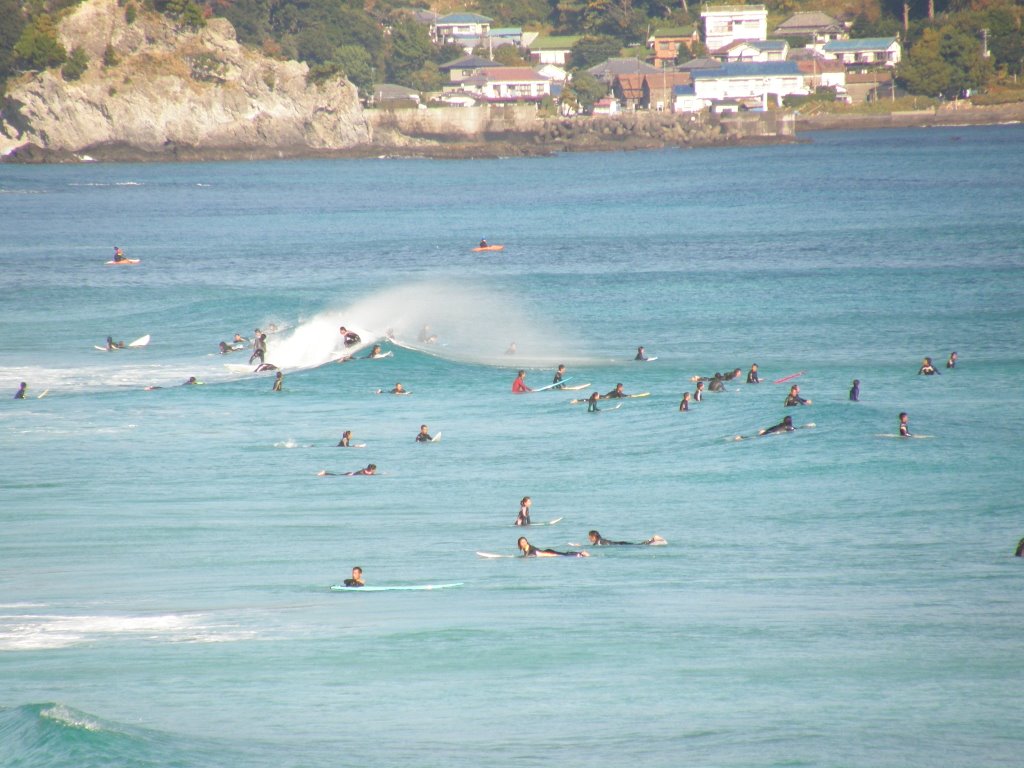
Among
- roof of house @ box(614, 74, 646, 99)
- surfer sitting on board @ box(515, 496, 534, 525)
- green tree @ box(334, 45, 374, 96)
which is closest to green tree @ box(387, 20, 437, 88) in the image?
green tree @ box(334, 45, 374, 96)

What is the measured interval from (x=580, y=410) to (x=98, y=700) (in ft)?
70.4

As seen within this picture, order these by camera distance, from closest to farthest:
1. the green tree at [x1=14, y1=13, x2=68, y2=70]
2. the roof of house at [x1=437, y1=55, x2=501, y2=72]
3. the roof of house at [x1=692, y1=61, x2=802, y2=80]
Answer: the green tree at [x1=14, y1=13, x2=68, y2=70] → the roof of house at [x1=692, y1=61, x2=802, y2=80] → the roof of house at [x1=437, y1=55, x2=501, y2=72]

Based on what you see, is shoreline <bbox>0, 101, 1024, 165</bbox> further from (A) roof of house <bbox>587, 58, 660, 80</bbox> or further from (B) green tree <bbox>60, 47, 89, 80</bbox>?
(A) roof of house <bbox>587, 58, 660, 80</bbox>

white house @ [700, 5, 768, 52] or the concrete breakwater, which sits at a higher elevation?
white house @ [700, 5, 768, 52]

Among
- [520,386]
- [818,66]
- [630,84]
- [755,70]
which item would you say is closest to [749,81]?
[755,70]

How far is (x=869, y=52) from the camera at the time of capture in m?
188

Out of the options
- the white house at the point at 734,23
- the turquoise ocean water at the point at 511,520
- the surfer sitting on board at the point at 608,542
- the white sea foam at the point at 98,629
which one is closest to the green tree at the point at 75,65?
the turquoise ocean water at the point at 511,520

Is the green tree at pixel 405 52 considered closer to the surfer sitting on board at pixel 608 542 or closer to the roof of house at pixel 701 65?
the roof of house at pixel 701 65

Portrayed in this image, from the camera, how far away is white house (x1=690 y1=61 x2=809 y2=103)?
18362cm

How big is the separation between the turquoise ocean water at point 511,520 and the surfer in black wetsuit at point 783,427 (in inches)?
11.6

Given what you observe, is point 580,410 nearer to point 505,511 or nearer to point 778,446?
point 778,446

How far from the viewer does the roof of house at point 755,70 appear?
183250 mm

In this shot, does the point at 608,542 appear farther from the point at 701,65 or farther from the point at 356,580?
the point at 701,65

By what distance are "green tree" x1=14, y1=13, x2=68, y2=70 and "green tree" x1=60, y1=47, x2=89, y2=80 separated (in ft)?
2.36
